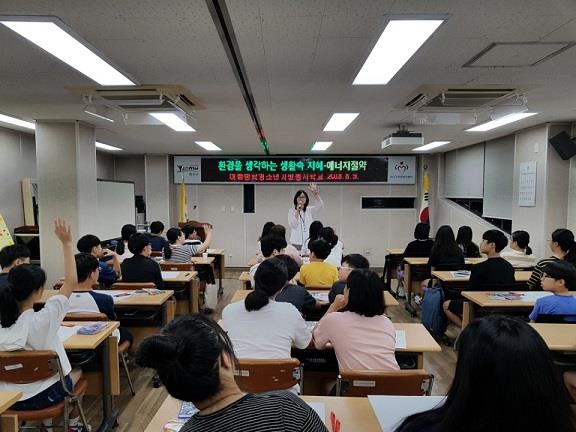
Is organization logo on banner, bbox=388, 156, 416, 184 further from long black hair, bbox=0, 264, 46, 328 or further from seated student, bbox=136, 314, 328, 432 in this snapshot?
seated student, bbox=136, 314, 328, 432

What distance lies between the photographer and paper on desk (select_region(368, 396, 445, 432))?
1.50 meters

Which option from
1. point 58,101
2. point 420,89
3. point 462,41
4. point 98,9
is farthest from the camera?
point 58,101

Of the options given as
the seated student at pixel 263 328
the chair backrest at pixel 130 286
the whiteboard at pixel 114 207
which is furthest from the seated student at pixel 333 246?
the whiteboard at pixel 114 207

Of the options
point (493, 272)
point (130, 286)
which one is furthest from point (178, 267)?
point (493, 272)

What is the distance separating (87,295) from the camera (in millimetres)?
3012

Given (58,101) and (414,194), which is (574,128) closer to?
(414,194)

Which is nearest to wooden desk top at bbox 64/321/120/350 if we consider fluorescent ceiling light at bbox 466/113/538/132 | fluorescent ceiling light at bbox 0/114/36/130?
fluorescent ceiling light at bbox 0/114/36/130

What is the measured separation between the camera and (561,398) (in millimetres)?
877

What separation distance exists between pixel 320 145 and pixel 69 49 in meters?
5.35

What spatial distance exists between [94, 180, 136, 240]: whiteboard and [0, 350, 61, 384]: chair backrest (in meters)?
4.37

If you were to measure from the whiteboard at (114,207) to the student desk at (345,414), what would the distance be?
5.24 m

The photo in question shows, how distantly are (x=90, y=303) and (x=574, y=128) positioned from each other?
6295mm

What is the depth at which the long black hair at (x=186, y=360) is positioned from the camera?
0.93 m

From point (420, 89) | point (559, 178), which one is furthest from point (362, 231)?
point (420, 89)
